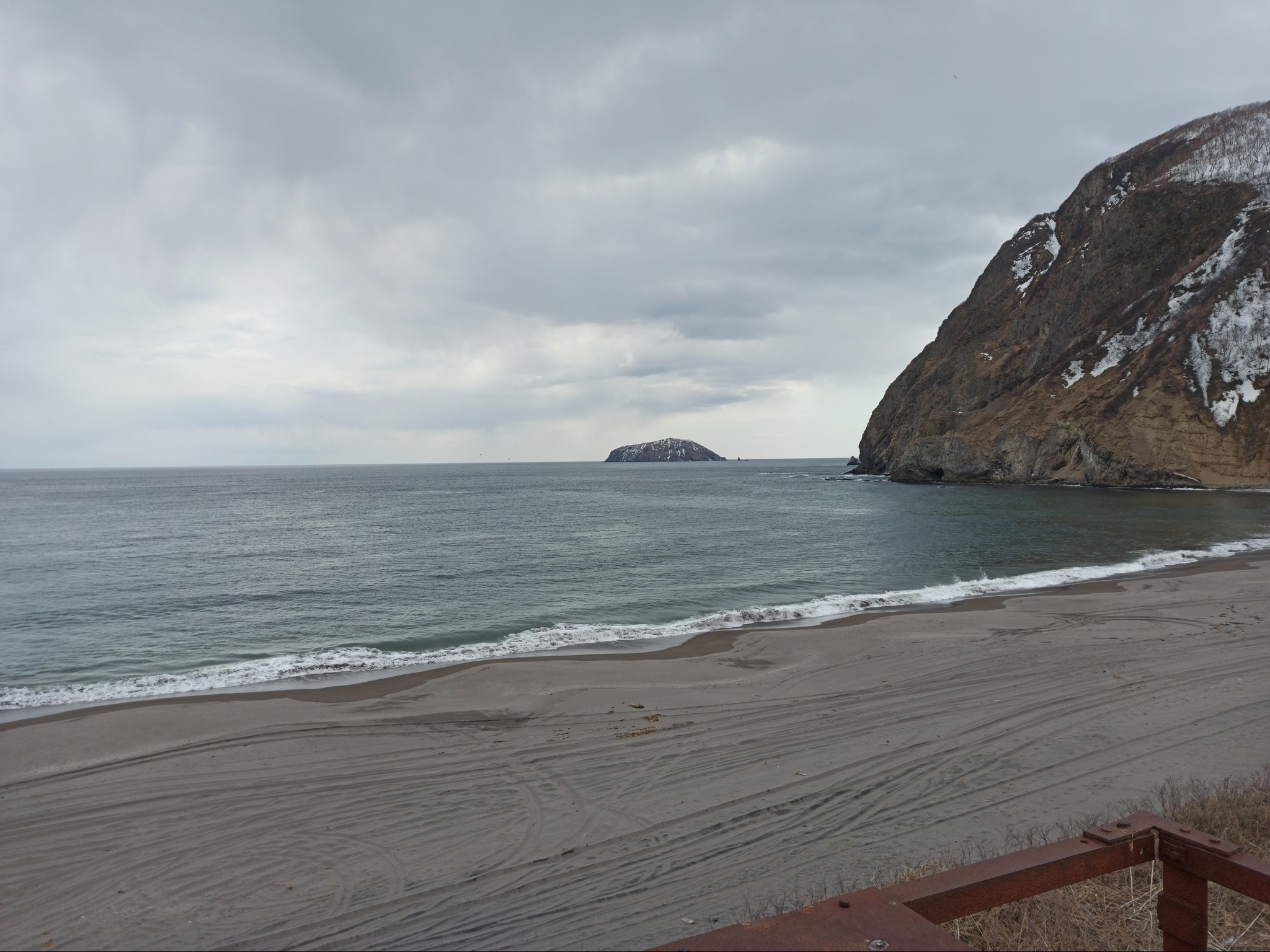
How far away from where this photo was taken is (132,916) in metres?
6.13

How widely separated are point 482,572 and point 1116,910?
26.1 meters

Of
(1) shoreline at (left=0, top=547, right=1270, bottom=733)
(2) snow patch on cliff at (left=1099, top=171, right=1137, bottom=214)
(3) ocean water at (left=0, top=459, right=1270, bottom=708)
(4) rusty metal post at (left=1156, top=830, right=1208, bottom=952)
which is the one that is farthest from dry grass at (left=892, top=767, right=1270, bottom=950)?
(2) snow patch on cliff at (left=1099, top=171, right=1137, bottom=214)

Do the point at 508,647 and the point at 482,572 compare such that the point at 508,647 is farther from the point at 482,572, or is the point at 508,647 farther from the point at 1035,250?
the point at 1035,250

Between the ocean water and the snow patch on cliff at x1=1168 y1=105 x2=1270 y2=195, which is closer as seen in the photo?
the ocean water

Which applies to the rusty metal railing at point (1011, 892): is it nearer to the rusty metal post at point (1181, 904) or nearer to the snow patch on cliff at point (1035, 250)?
the rusty metal post at point (1181, 904)

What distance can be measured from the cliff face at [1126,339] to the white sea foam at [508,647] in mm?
50712

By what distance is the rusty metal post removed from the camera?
273cm

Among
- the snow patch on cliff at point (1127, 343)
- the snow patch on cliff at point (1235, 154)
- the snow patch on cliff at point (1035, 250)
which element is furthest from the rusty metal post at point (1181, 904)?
the snow patch on cliff at point (1035, 250)

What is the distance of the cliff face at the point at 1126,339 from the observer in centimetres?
6391

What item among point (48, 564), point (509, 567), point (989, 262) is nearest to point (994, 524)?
point (509, 567)

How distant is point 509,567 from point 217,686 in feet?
50.1

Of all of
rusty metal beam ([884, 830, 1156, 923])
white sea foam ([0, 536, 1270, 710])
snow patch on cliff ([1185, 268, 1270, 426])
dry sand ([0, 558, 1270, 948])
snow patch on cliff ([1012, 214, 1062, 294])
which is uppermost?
snow patch on cliff ([1012, 214, 1062, 294])

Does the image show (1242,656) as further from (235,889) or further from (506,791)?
(235,889)

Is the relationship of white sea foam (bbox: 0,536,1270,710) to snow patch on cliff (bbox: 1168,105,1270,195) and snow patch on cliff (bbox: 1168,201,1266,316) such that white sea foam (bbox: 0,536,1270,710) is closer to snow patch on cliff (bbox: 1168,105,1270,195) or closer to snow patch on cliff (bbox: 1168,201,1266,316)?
snow patch on cliff (bbox: 1168,201,1266,316)
